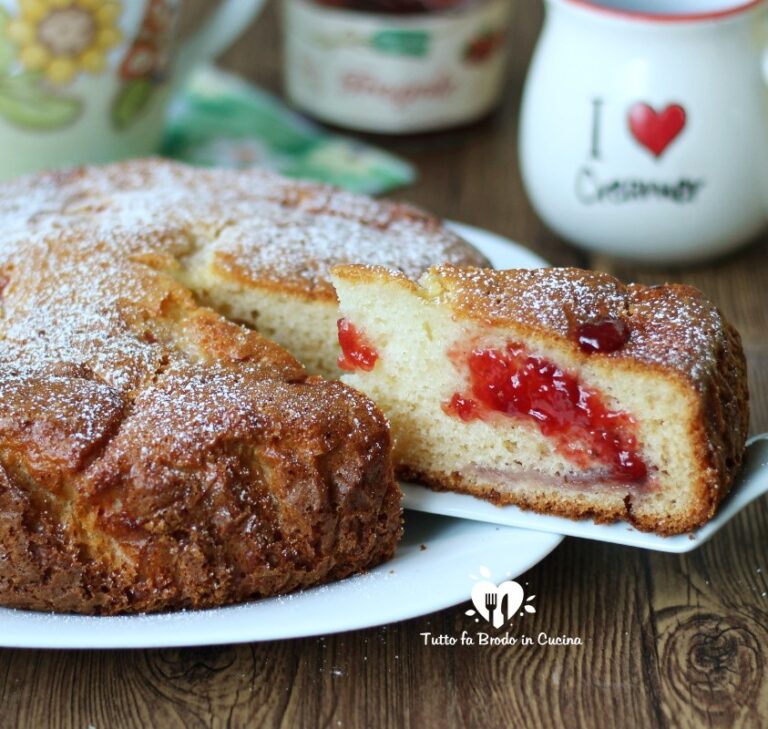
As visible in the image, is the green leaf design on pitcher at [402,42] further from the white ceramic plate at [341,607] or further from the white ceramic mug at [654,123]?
the white ceramic plate at [341,607]

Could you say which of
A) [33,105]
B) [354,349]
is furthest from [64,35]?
[354,349]

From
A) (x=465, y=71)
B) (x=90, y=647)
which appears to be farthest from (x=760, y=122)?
(x=90, y=647)

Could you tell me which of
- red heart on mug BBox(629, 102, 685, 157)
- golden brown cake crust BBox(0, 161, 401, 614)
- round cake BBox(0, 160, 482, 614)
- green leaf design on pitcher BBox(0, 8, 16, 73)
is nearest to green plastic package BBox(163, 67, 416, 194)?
green leaf design on pitcher BBox(0, 8, 16, 73)

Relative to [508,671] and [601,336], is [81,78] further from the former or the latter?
[508,671]

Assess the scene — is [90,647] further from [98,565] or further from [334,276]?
[334,276]

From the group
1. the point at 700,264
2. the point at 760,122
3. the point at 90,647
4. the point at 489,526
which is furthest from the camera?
the point at 700,264

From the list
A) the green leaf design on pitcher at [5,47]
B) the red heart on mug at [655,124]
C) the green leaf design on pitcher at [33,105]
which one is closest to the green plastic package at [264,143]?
the green leaf design on pitcher at [33,105]

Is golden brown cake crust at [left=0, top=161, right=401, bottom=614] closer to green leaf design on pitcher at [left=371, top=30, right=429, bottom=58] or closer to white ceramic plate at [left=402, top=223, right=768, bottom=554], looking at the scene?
white ceramic plate at [left=402, top=223, right=768, bottom=554]
